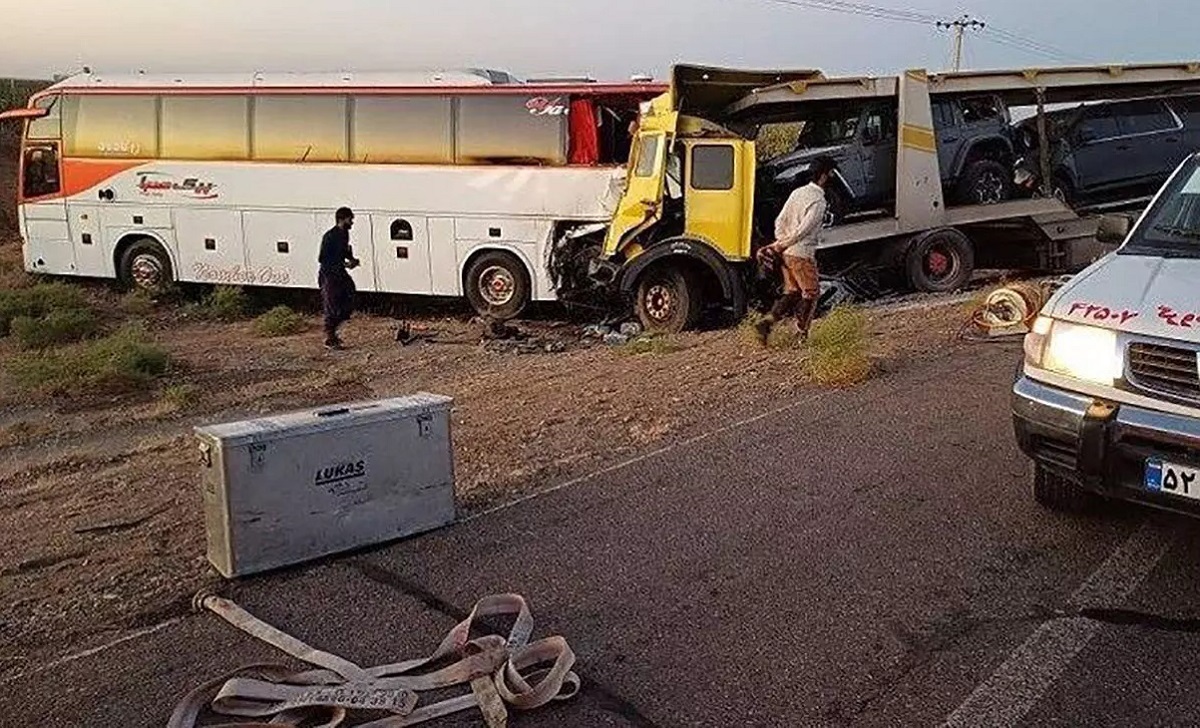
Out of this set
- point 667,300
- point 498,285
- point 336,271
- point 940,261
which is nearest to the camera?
point 667,300

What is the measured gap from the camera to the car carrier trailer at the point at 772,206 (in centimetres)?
1302

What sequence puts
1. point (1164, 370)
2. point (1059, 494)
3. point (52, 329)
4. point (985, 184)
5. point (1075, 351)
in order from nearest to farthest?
point (1164, 370) → point (1075, 351) → point (1059, 494) → point (985, 184) → point (52, 329)

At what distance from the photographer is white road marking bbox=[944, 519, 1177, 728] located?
11.6 ft

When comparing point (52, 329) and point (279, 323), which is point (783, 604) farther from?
point (52, 329)

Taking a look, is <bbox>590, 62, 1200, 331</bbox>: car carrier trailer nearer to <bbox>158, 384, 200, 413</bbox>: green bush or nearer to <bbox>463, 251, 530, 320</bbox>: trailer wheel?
<bbox>463, 251, 530, 320</bbox>: trailer wheel

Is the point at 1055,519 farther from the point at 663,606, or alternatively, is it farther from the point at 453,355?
the point at 453,355

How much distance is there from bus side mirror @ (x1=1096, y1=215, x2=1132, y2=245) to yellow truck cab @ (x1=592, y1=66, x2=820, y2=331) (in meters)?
7.35

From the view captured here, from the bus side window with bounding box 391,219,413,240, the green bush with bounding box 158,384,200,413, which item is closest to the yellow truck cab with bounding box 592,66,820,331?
the bus side window with bounding box 391,219,413,240

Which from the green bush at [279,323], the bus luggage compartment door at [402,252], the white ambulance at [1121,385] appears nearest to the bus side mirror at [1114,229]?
the white ambulance at [1121,385]

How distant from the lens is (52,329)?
15656 mm

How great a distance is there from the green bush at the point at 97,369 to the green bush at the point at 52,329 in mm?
1856

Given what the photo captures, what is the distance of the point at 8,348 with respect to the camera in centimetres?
1559

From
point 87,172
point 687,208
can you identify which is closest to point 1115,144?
point 687,208

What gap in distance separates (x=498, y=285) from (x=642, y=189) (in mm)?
3291
